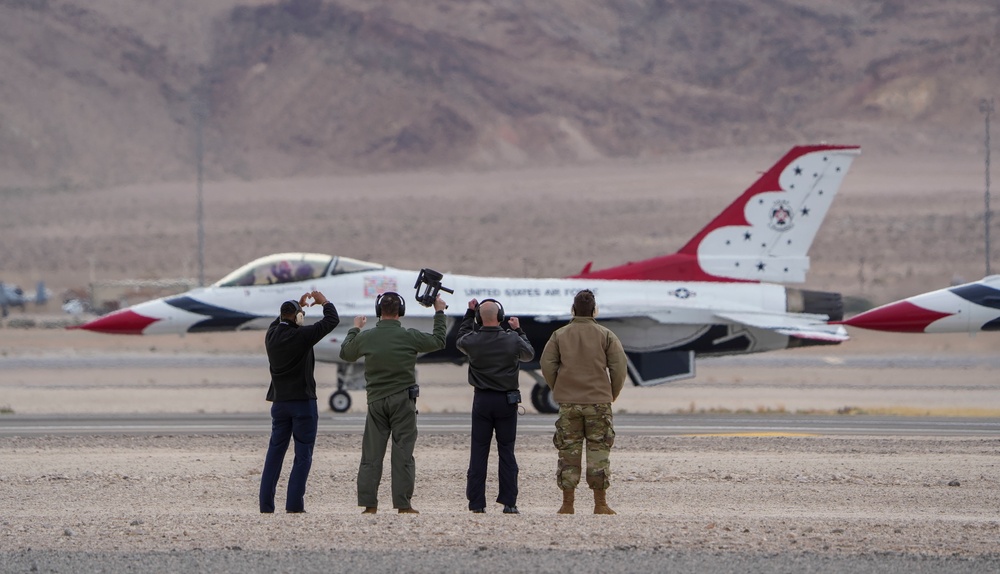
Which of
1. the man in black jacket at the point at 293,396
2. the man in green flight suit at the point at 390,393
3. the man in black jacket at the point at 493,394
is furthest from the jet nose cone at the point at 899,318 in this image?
the man in black jacket at the point at 293,396

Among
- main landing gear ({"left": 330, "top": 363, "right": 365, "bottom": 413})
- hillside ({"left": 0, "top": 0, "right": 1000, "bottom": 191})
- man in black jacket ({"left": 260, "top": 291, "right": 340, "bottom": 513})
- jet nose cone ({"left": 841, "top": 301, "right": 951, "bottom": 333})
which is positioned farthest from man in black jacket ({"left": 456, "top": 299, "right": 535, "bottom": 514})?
hillside ({"left": 0, "top": 0, "right": 1000, "bottom": 191})

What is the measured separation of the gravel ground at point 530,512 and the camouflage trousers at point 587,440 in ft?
1.31

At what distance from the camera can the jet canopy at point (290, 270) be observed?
84.4 ft

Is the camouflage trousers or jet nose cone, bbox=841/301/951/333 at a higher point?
jet nose cone, bbox=841/301/951/333

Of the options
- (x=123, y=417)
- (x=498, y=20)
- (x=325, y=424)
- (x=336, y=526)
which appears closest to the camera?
(x=336, y=526)

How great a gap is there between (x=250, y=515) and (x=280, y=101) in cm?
11175

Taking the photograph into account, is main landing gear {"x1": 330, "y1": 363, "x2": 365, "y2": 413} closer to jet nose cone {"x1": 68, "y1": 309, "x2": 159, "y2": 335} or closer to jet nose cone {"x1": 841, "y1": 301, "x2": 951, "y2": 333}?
jet nose cone {"x1": 68, "y1": 309, "x2": 159, "y2": 335}

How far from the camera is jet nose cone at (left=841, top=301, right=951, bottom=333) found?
2164 cm

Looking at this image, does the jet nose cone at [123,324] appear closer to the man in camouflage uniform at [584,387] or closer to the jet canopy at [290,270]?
the jet canopy at [290,270]

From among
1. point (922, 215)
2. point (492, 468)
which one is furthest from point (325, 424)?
point (922, 215)

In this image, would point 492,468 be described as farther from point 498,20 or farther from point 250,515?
point 498,20

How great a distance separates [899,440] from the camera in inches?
787

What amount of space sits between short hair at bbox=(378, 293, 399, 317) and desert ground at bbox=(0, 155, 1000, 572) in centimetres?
162

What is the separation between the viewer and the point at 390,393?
12.3 metres
